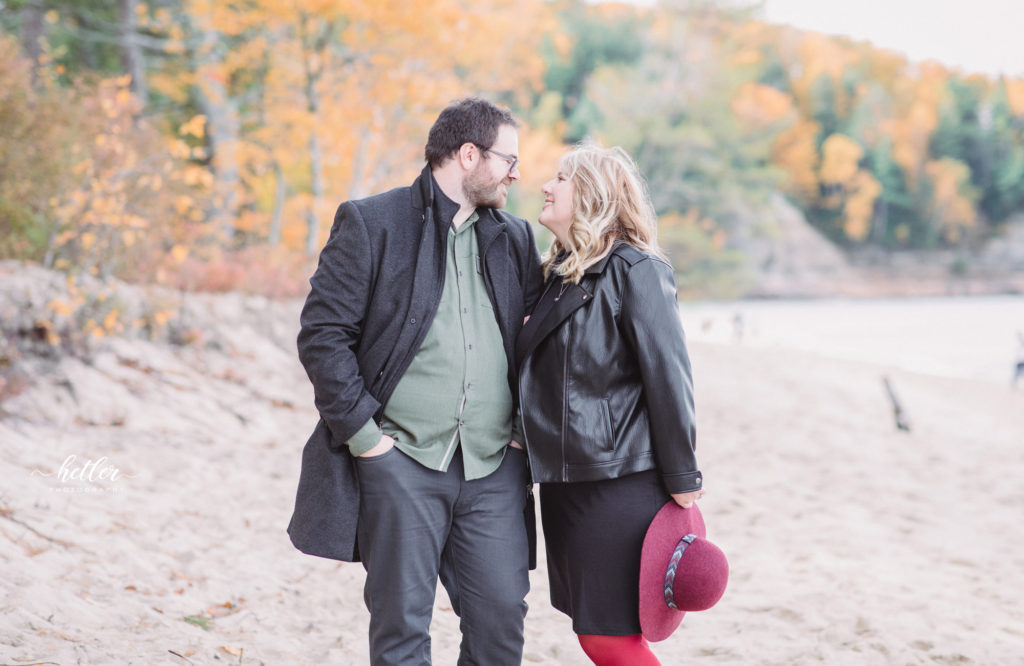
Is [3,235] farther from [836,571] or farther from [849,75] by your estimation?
[849,75]

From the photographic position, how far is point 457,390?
2396 millimetres

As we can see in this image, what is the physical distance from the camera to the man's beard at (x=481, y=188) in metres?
2.46

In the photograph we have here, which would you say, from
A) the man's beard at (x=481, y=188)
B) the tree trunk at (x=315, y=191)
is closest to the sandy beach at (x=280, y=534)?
the man's beard at (x=481, y=188)

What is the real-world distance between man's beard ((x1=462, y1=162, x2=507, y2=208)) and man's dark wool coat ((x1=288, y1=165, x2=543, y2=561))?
0.07 metres

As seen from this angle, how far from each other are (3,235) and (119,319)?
1115 millimetres

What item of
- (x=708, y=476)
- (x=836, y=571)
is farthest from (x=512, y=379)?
(x=708, y=476)

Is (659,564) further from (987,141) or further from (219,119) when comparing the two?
(987,141)

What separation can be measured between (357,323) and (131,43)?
11.7 meters

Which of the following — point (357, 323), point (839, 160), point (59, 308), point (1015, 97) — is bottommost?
point (59, 308)

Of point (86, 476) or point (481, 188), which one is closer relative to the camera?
point (481, 188)

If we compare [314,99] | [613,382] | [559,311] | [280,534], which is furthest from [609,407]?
[314,99]

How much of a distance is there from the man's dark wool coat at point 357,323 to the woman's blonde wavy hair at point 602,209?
30 centimetres

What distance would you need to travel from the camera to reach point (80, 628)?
313 cm

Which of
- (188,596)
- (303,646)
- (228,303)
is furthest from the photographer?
(228,303)
